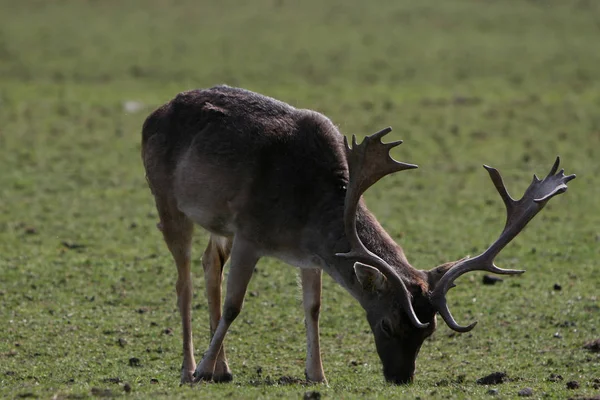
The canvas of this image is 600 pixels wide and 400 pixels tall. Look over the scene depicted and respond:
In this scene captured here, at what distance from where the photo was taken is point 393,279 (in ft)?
30.2

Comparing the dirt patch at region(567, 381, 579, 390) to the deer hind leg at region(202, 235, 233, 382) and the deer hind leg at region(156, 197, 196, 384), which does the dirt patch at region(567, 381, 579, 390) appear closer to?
the deer hind leg at region(202, 235, 233, 382)

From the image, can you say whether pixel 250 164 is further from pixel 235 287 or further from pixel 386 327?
pixel 386 327

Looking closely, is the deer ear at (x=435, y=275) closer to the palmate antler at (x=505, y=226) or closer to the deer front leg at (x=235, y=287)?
the palmate antler at (x=505, y=226)

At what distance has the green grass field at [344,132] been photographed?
1116cm

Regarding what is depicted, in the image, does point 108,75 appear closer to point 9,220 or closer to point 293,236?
point 9,220

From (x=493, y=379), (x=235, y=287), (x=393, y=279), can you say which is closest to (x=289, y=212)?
(x=235, y=287)

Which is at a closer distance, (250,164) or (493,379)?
(493,379)

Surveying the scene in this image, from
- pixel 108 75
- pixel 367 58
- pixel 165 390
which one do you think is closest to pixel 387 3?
pixel 367 58

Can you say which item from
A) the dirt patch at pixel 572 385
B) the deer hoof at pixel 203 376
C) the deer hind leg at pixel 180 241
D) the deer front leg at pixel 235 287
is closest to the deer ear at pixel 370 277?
the deer front leg at pixel 235 287

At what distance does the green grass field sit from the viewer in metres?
11.2

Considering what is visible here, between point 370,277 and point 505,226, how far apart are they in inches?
48.5

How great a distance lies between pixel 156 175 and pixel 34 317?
2389mm

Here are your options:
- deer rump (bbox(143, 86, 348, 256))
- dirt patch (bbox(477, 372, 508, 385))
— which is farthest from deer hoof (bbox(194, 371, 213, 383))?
dirt patch (bbox(477, 372, 508, 385))

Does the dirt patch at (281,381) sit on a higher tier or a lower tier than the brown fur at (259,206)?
lower
